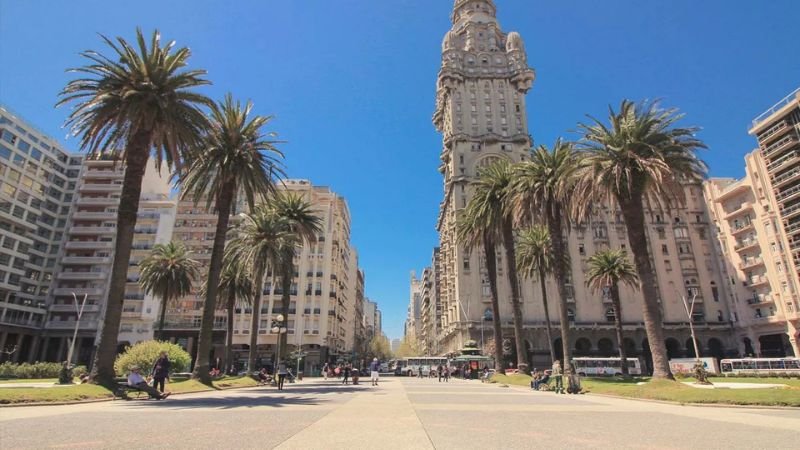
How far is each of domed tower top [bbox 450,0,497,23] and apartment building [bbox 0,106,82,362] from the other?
9421cm

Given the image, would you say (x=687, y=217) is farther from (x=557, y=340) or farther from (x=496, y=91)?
(x=496, y=91)

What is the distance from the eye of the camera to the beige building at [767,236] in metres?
62.8

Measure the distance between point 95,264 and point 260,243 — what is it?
198 ft

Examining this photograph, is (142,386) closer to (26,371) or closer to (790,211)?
(26,371)

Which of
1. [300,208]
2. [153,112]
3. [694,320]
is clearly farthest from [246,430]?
[694,320]

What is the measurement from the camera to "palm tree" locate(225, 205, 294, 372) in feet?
128

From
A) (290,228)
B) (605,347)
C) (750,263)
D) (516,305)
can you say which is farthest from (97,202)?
(750,263)

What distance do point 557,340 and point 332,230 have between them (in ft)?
153

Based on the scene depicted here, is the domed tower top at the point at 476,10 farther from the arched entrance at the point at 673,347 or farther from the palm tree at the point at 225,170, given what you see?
the palm tree at the point at 225,170

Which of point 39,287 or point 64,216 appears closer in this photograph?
point 39,287

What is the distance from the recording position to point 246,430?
9469mm

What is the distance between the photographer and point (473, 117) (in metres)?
94.6

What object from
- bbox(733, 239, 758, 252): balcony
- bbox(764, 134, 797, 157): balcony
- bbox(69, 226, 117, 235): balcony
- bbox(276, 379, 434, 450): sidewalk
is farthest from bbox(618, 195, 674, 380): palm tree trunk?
bbox(69, 226, 117, 235): balcony

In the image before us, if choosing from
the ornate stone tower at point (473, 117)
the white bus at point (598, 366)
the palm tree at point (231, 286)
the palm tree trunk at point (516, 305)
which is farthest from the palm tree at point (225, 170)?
the ornate stone tower at point (473, 117)
